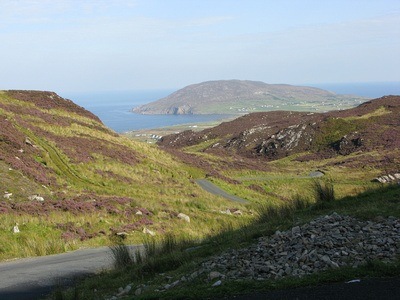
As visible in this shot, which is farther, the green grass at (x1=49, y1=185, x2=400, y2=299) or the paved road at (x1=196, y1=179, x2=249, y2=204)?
the paved road at (x1=196, y1=179, x2=249, y2=204)

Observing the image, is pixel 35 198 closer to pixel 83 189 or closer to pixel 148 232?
pixel 148 232

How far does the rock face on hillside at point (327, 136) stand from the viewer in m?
78.2

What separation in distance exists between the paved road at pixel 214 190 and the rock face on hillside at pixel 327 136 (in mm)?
31783

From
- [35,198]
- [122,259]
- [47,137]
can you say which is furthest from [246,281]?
[47,137]

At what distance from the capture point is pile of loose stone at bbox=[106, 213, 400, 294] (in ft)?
27.9

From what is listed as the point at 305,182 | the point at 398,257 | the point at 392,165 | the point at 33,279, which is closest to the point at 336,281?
the point at 398,257

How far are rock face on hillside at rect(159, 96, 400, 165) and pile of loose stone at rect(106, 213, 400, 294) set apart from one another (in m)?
65.3

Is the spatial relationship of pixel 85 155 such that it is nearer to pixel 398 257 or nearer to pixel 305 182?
pixel 305 182

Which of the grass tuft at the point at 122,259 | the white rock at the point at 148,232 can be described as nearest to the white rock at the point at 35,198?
the white rock at the point at 148,232

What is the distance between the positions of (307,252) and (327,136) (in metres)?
81.8

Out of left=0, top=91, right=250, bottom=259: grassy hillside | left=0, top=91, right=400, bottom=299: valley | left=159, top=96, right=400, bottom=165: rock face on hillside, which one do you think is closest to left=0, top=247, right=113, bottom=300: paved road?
left=0, top=91, right=400, bottom=299: valley

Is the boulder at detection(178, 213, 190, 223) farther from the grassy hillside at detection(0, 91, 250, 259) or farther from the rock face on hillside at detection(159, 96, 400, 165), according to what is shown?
the rock face on hillside at detection(159, 96, 400, 165)

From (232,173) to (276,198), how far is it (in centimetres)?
1498

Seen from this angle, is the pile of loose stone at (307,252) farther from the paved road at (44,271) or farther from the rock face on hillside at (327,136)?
the rock face on hillside at (327,136)
